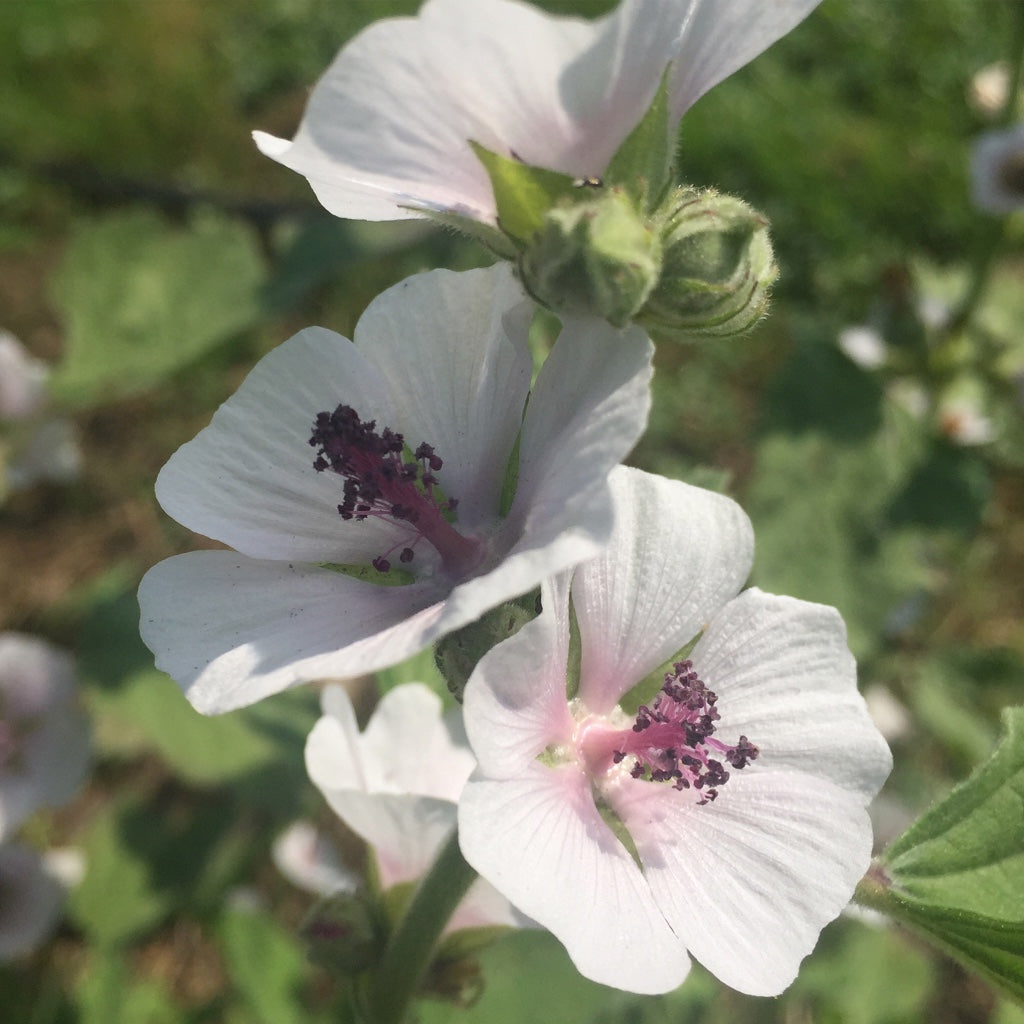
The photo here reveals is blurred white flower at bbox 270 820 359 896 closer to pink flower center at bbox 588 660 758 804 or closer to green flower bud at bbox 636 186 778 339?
pink flower center at bbox 588 660 758 804

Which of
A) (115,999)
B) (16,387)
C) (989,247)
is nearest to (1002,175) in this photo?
(989,247)

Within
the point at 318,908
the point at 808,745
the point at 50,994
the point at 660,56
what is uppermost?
the point at 660,56

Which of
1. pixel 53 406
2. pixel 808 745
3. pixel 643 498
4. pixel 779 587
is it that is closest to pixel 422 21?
pixel 643 498

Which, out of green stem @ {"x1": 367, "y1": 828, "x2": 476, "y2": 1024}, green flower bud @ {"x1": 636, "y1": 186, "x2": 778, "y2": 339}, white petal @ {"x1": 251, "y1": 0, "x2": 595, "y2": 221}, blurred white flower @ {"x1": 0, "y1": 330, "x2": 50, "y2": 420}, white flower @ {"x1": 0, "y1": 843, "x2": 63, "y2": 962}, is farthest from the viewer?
blurred white flower @ {"x1": 0, "y1": 330, "x2": 50, "y2": 420}

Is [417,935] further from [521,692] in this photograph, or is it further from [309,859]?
[309,859]

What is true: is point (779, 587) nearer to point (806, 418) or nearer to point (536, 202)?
point (806, 418)

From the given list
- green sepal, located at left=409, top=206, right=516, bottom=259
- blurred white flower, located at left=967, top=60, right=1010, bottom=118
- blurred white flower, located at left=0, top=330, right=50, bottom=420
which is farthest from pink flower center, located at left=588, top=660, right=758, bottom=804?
blurred white flower, located at left=967, top=60, right=1010, bottom=118
